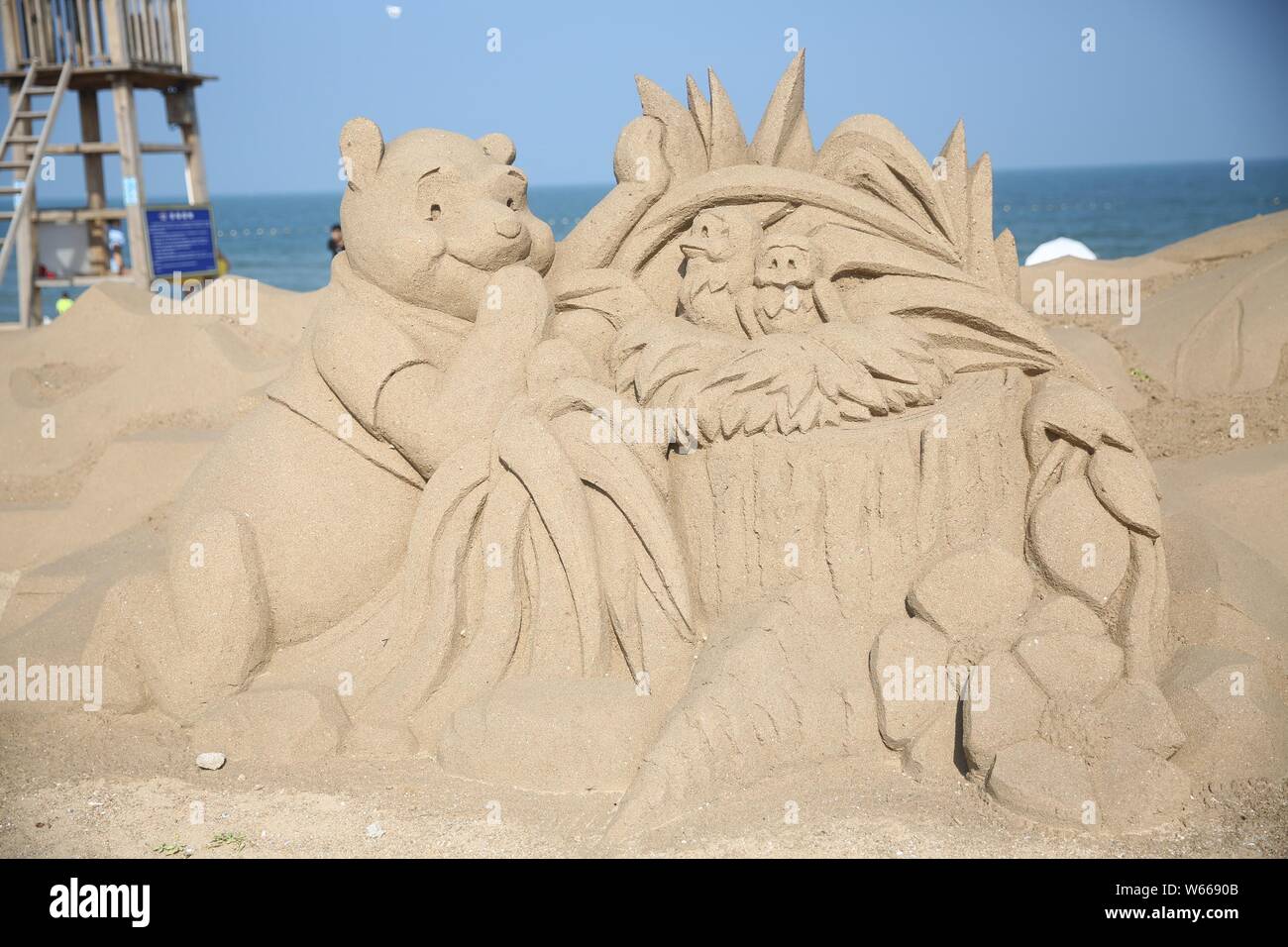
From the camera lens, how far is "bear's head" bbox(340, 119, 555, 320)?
3336 millimetres

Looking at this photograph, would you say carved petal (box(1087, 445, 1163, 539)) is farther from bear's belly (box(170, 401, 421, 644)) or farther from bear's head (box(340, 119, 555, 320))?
bear's belly (box(170, 401, 421, 644))

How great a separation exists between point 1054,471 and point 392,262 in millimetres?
1919

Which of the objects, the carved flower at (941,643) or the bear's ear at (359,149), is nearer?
the carved flower at (941,643)

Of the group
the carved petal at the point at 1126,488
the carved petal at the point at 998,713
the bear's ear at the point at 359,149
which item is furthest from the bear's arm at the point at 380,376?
the carved petal at the point at 1126,488

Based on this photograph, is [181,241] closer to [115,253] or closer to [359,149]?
[115,253]

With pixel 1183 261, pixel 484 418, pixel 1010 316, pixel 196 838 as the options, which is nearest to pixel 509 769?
pixel 196 838

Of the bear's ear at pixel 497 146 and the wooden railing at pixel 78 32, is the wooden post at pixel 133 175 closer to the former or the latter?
the wooden railing at pixel 78 32

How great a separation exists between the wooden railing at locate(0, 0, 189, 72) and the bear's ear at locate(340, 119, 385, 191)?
7.21 m

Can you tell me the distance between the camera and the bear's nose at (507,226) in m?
3.34

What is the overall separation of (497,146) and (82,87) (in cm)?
804

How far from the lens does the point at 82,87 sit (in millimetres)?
9992

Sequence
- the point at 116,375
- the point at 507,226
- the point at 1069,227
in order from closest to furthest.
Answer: the point at 507,226 < the point at 116,375 < the point at 1069,227

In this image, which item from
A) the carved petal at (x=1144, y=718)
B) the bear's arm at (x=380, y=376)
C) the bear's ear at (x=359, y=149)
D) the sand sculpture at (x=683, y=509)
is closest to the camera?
the carved petal at (x=1144, y=718)

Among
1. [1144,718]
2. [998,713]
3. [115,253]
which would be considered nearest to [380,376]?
[998,713]
